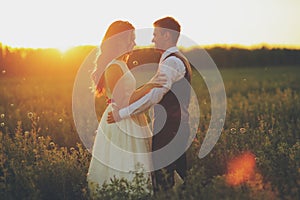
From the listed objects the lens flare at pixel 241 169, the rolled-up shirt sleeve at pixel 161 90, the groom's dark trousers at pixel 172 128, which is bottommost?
the lens flare at pixel 241 169

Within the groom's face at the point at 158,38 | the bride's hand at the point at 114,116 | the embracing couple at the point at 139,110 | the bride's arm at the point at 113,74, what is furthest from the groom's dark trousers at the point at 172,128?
the bride's arm at the point at 113,74

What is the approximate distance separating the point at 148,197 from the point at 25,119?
192 inches

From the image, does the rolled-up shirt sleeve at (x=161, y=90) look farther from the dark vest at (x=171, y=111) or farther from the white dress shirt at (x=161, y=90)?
the dark vest at (x=171, y=111)

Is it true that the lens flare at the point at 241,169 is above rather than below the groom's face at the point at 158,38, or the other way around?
below

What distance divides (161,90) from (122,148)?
2.67 ft

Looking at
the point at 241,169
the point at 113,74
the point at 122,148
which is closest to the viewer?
the point at 241,169

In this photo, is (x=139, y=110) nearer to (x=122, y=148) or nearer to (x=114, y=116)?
(x=114, y=116)

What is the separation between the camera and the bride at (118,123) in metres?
5.20

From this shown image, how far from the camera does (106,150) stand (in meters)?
5.48

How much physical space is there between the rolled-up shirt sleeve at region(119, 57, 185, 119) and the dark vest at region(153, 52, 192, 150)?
0.45 feet

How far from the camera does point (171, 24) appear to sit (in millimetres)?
5293

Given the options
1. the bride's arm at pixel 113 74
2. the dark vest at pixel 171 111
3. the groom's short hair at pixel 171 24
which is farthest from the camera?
the dark vest at pixel 171 111

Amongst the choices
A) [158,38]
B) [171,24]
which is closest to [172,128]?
[158,38]

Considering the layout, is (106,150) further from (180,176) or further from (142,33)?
(142,33)
